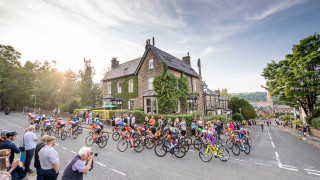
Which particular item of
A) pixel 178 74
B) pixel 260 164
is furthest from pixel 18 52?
pixel 260 164

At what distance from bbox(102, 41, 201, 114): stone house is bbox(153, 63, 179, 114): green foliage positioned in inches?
37.5

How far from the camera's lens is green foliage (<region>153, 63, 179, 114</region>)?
1827 cm

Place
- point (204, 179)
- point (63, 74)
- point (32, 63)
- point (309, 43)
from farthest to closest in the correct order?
point (32, 63) < point (63, 74) < point (309, 43) < point (204, 179)

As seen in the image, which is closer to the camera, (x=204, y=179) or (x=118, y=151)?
(x=204, y=179)

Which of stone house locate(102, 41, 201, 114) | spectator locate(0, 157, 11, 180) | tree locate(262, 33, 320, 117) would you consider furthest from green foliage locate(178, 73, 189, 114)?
spectator locate(0, 157, 11, 180)

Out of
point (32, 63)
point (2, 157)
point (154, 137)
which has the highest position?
point (32, 63)

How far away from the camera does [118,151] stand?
29.8 ft

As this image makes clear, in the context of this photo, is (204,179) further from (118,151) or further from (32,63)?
(32,63)

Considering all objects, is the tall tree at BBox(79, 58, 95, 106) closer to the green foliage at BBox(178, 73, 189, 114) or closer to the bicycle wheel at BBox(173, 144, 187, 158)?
the green foliage at BBox(178, 73, 189, 114)

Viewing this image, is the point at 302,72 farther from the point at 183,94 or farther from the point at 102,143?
the point at 102,143

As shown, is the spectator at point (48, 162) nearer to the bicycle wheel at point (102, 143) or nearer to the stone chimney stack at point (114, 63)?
the bicycle wheel at point (102, 143)

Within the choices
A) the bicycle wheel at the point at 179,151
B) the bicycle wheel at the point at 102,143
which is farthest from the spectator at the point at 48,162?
the bicycle wheel at the point at 102,143

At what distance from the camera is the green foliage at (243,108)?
4812cm

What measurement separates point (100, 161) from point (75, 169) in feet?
15.4
